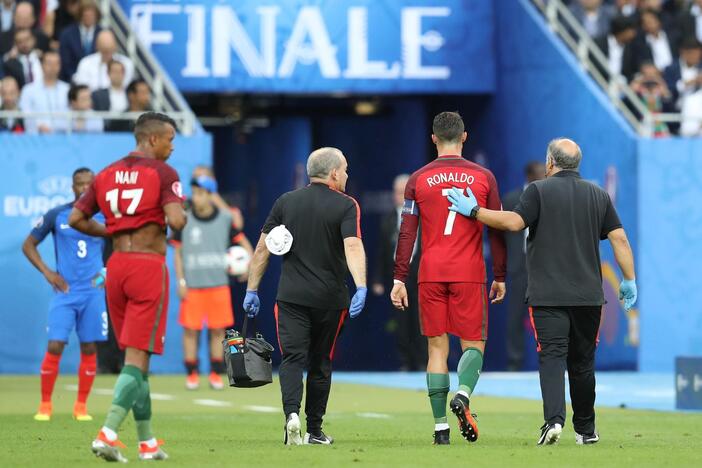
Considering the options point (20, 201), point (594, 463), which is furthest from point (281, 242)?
point (20, 201)

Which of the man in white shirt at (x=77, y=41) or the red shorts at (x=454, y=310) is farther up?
the man in white shirt at (x=77, y=41)

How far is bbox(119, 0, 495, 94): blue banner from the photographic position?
25.4 meters

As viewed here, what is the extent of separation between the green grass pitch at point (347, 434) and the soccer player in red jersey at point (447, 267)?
1.74 feet

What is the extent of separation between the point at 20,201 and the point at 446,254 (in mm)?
12188

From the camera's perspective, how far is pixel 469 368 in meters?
11.8

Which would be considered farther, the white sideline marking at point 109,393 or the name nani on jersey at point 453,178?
the white sideline marking at point 109,393

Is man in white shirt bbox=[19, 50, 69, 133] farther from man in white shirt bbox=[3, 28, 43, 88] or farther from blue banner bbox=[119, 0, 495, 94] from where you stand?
blue banner bbox=[119, 0, 495, 94]

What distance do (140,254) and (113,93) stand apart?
42.6 feet

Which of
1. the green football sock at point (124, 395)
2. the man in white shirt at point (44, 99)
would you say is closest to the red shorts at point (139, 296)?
the green football sock at point (124, 395)

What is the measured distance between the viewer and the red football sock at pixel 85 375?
15.1m

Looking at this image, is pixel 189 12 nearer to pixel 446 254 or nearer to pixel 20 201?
pixel 20 201

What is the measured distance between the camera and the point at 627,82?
84.2 ft

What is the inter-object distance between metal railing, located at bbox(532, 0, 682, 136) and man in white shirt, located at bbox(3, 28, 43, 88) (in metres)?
7.74

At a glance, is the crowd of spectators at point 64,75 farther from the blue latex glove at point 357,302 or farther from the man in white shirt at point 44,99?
the blue latex glove at point 357,302
